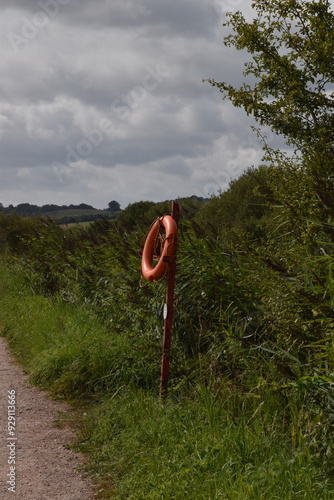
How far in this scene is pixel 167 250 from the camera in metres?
5.56

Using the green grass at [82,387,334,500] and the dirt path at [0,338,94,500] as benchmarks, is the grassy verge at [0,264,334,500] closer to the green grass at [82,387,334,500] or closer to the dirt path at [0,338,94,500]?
the green grass at [82,387,334,500]

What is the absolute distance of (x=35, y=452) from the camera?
4863 millimetres

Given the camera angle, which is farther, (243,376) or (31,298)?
(31,298)

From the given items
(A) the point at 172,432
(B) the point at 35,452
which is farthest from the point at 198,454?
(B) the point at 35,452

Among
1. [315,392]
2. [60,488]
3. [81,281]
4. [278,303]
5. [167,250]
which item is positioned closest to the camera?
[315,392]

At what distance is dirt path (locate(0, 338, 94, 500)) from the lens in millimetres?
4184

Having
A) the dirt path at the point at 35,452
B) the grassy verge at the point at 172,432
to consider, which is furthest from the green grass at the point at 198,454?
the dirt path at the point at 35,452

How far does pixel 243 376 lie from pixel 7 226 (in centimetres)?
1380

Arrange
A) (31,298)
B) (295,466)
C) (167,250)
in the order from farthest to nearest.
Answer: (31,298) < (167,250) < (295,466)

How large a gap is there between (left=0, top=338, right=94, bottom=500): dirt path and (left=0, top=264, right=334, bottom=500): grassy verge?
0.54ft

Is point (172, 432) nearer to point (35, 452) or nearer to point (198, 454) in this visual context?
point (198, 454)

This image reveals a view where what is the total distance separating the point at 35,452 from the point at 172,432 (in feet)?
3.81

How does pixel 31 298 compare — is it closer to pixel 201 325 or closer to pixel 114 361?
pixel 114 361

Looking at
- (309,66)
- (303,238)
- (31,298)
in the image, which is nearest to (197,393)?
(303,238)
